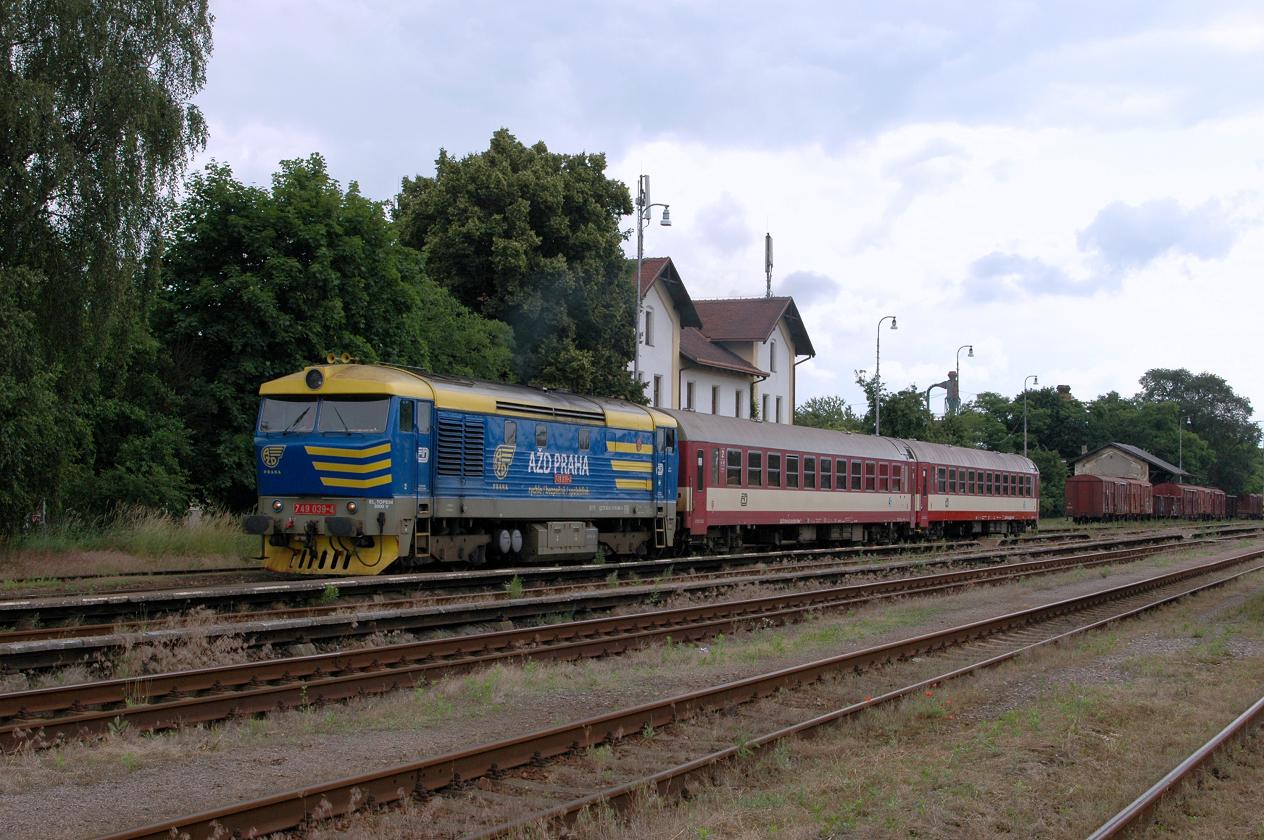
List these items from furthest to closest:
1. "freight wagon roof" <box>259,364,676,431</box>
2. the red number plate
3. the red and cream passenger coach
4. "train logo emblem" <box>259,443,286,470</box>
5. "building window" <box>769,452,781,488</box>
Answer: "building window" <box>769,452,781,488</box> → the red and cream passenger coach → "train logo emblem" <box>259,443,286,470</box> → "freight wagon roof" <box>259,364,676,431</box> → the red number plate

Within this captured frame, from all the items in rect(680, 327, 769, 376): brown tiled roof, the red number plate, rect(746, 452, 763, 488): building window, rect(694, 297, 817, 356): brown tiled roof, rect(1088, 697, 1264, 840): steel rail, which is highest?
rect(694, 297, 817, 356): brown tiled roof

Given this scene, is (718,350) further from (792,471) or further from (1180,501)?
(1180,501)

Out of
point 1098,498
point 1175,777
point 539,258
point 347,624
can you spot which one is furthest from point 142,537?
point 1098,498

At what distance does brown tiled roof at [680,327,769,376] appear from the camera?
4975 cm

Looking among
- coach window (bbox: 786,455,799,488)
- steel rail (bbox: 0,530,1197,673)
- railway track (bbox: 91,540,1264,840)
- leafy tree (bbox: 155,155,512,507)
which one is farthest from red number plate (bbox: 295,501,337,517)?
coach window (bbox: 786,455,799,488)

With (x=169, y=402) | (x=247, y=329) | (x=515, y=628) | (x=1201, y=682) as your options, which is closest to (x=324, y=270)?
(x=247, y=329)

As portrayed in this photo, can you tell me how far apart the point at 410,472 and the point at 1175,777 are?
1207 cm

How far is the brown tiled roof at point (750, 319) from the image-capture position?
54.6 meters

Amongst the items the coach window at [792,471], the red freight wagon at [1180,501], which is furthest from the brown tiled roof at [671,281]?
the red freight wagon at [1180,501]

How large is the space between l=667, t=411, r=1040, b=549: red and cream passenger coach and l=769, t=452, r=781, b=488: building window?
0.08 ft

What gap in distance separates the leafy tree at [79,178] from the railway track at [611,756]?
1433cm

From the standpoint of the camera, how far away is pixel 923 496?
118 feet

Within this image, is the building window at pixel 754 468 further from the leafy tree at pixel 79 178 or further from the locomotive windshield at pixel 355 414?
the leafy tree at pixel 79 178

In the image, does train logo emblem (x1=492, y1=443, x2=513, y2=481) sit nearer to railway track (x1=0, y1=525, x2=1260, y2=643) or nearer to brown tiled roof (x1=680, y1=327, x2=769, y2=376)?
railway track (x1=0, y1=525, x2=1260, y2=643)
